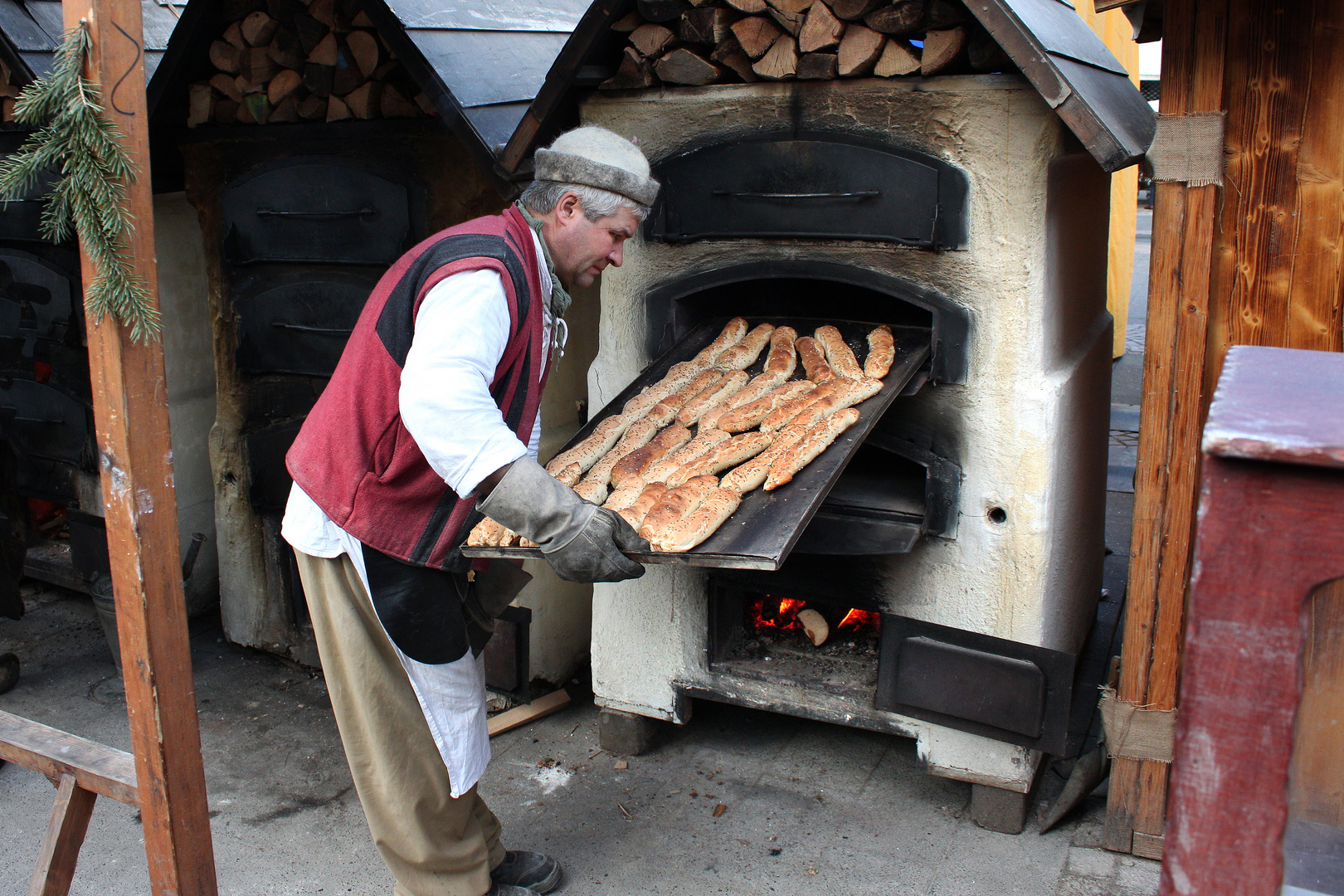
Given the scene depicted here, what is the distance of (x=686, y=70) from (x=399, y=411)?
4.41ft

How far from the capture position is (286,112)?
367 cm

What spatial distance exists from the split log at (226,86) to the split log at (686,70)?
1.72 metres

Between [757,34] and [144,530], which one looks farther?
[757,34]

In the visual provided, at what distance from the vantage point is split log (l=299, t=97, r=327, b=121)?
3621 millimetres

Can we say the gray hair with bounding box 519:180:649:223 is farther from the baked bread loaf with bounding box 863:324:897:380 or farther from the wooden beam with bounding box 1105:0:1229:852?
the wooden beam with bounding box 1105:0:1229:852

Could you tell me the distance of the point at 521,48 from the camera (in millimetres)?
3881

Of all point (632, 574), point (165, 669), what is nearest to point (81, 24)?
point (165, 669)

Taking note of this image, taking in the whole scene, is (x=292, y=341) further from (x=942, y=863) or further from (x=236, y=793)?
(x=942, y=863)

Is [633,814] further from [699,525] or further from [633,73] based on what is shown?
[633,73]

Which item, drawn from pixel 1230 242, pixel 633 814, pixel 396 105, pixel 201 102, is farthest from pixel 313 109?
pixel 1230 242

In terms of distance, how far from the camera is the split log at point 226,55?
12.1 ft

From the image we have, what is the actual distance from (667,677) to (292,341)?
1874 mm

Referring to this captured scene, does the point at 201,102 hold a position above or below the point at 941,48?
above

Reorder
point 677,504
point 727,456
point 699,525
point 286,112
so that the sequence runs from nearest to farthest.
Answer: point 699,525
point 677,504
point 727,456
point 286,112
